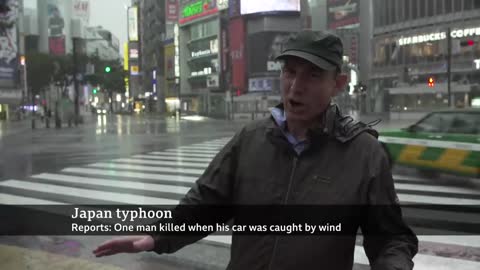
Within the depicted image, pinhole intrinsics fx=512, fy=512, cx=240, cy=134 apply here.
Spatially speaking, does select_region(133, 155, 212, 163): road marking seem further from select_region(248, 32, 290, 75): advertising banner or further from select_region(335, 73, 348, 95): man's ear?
select_region(248, 32, 290, 75): advertising banner

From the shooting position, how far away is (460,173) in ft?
30.5

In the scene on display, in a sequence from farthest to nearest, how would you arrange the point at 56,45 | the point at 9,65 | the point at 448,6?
the point at 56,45 → the point at 448,6 → the point at 9,65

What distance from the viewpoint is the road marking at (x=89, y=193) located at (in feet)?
28.2

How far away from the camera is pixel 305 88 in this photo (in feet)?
6.67

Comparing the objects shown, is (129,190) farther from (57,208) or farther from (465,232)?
(465,232)

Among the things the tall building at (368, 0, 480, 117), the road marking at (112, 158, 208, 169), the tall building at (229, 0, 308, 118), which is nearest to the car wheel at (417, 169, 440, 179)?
the road marking at (112, 158, 208, 169)

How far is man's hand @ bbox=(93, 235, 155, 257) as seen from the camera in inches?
82.0

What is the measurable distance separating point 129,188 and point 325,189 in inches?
331

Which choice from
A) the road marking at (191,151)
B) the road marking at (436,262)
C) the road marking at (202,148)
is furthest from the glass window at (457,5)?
the road marking at (436,262)

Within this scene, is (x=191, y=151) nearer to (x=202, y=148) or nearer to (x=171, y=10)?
(x=202, y=148)

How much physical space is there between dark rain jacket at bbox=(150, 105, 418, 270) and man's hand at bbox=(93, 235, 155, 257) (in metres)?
0.38

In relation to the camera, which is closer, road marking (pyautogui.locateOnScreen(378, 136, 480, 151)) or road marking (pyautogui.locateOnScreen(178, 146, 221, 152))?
road marking (pyautogui.locateOnScreen(378, 136, 480, 151))

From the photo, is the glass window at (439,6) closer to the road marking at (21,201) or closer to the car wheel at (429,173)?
the car wheel at (429,173)

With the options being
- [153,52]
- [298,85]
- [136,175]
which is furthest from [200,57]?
[298,85]
